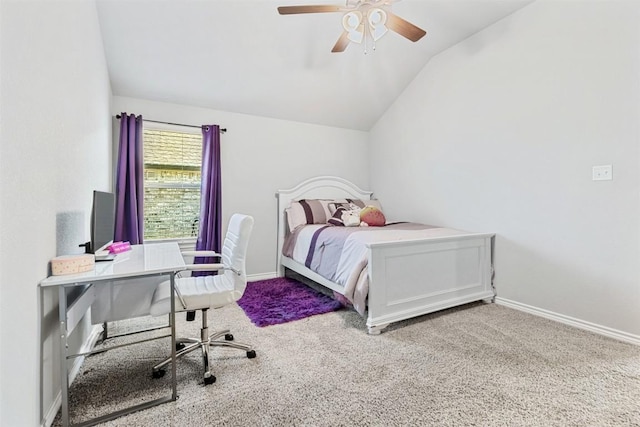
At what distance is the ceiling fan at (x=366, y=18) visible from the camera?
1.99 m

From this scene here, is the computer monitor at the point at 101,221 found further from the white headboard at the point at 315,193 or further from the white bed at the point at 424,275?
the white headboard at the point at 315,193

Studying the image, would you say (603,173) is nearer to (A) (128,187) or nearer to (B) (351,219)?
(B) (351,219)

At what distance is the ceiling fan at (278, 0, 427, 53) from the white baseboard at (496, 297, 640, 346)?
245 cm

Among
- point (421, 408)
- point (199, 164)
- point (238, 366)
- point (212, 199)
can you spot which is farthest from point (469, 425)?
point (199, 164)

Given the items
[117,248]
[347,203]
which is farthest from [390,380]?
[347,203]

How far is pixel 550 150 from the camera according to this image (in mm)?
2508

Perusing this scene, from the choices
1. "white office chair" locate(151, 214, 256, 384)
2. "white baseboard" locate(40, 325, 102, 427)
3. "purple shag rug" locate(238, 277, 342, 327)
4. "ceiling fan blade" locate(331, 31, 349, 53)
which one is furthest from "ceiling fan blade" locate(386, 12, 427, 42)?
"white baseboard" locate(40, 325, 102, 427)

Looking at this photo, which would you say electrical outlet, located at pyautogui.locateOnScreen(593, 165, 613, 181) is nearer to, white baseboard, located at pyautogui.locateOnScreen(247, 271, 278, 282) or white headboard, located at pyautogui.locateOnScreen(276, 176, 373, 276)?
white headboard, located at pyautogui.locateOnScreen(276, 176, 373, 276)

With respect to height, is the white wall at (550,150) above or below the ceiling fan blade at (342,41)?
below

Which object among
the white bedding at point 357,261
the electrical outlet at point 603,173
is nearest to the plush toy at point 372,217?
the white bedding at point 357,261

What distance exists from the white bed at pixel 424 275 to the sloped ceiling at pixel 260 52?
204 cm

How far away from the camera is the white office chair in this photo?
66.3 inches

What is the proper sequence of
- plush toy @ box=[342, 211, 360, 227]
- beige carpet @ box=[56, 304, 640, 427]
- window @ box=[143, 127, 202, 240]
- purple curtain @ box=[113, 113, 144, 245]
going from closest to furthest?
beige carpet @ box=[56, 304, 640, 427], purple curtain @ box=[113, 113, 144, 245], window @ box=[143, 127, 202, 240], plush toy @ box=[342, 211, 360, 227]

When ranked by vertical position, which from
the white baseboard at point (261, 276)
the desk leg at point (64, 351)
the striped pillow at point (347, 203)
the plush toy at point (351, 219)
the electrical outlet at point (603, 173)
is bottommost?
the white baseboard at point (261, 276)
